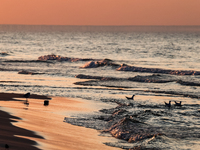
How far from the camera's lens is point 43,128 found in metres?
14.6

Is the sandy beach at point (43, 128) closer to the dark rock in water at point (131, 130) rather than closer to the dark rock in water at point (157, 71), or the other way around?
the dark rock in water at point (131, 130)

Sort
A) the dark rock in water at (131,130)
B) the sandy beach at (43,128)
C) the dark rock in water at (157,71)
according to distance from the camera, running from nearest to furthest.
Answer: the sandy beach at (43,128)
the dark rock in water at (131,130)
the dark rock in water at (157,71)

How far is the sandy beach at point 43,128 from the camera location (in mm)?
12323

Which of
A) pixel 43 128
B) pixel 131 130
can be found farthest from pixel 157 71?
pixel 43 128

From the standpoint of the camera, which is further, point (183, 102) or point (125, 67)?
point (125, 67)

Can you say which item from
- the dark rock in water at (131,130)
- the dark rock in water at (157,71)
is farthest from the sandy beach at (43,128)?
the dark rock in water at (157,71)

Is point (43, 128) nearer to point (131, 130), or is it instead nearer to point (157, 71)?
point (131, 130)

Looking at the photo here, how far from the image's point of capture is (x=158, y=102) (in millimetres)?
21719

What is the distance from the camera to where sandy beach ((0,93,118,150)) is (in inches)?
485

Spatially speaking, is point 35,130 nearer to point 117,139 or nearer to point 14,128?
point 14,128

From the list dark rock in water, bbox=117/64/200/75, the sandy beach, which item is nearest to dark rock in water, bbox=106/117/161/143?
the sandy beach

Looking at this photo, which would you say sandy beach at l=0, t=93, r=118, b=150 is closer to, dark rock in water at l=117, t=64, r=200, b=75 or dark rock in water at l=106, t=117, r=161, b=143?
dark rock in water at l=106, t=117, r=161, b=143

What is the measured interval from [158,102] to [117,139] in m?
8.43

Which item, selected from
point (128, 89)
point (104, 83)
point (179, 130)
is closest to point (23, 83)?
point (104, 83)
